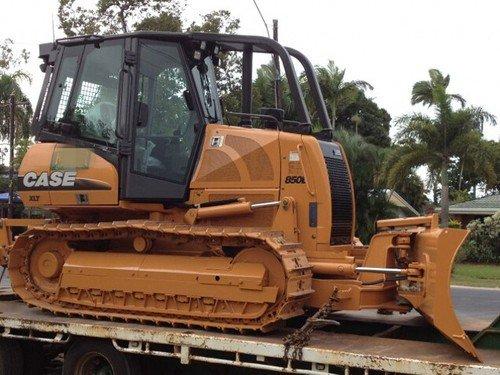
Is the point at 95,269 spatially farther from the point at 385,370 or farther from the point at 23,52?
the point at 23,52

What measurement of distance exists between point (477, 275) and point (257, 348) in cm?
2144

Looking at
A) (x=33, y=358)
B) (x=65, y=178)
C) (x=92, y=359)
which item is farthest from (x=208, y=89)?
(x=33, y=358)

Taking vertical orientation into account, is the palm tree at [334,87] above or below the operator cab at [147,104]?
above

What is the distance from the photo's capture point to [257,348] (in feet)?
21.4

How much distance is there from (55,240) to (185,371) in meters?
2.08

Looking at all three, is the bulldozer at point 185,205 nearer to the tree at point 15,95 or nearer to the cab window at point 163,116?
the cab window at point 163,116

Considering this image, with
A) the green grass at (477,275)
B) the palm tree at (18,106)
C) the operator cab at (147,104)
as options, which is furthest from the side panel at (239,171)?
the palm tree at (18,106)

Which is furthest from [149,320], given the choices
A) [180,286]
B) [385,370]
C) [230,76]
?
[230,76]

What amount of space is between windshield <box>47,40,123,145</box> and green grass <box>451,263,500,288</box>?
14794 millimetres

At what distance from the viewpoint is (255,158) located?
7812mm

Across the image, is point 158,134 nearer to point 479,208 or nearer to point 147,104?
point 147,104

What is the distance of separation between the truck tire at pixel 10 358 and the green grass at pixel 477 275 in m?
14.9

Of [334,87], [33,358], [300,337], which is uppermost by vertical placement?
[334,87]

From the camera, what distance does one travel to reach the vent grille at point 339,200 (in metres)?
7.89
